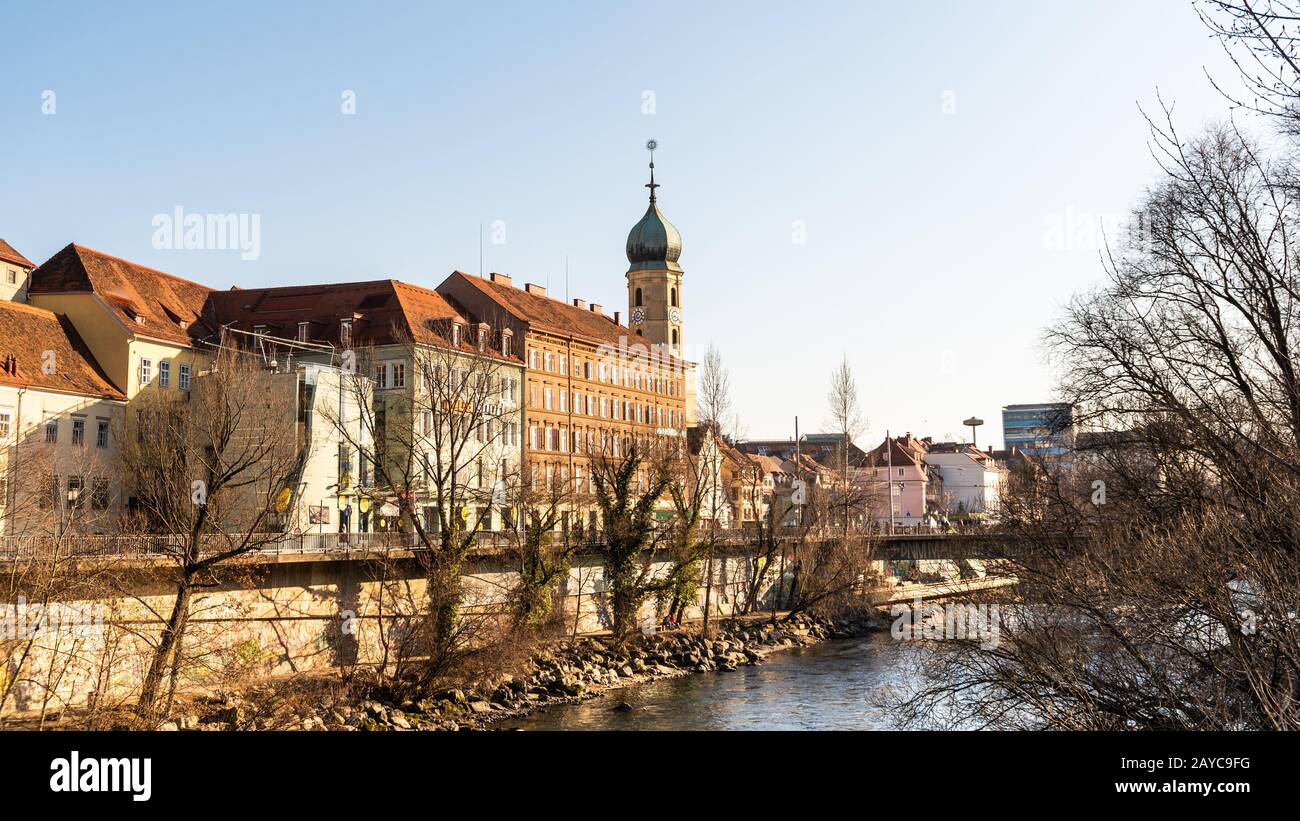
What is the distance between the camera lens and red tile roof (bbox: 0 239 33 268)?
49.9 metres

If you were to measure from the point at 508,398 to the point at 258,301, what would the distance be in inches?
567

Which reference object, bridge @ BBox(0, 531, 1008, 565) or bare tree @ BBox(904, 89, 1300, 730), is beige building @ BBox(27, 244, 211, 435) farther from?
bare tree @ BBox(904, 89, 1300, 730)

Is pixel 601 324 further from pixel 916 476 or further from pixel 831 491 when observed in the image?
pixel 916 476

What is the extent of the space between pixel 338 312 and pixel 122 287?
11437mm

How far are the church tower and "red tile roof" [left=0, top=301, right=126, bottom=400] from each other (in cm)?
5575

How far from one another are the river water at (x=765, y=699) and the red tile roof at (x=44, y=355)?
2452 centimetres

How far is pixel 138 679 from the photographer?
29.7 meters

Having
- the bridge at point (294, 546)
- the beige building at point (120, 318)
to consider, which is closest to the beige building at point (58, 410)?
the beige building at point (120, 318)

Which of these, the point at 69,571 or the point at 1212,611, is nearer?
the point at 1212,611

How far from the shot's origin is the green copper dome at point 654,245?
102562 millimetres

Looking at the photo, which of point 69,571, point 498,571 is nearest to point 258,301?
point 498,571

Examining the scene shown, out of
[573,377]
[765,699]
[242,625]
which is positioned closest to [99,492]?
[242,625]

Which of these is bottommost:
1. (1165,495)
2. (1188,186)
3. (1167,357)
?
(1165,495)
